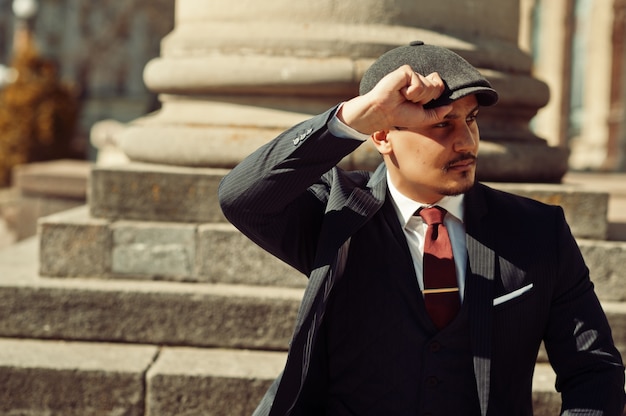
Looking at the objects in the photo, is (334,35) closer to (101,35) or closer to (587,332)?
(587,332)

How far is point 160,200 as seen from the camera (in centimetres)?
423

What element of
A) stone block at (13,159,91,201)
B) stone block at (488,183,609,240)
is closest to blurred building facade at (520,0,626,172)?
stone block at (13,159,91,201)

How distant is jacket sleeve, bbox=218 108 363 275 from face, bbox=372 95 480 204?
Result: 13 centimetres

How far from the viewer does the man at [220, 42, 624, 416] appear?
2311mm

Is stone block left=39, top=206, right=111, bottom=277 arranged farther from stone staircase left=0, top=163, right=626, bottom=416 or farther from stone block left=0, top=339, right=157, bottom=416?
stone block left=0, top=339, right=157, bottom=416

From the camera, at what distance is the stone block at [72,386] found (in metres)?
3.75

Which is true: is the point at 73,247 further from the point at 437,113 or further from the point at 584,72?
the point at 584,72

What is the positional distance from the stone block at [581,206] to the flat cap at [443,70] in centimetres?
190

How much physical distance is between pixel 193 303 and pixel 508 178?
154 centimetres

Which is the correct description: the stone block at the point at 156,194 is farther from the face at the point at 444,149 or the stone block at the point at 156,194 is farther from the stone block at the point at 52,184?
the stone block at the point at 52,184

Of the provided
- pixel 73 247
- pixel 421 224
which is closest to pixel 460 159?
pixel 421 224

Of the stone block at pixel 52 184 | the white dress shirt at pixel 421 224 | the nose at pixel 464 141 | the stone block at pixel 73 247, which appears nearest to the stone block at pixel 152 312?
the stone block at pixel 73 247

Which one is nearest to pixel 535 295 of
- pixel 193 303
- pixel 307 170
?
pixel 307 170

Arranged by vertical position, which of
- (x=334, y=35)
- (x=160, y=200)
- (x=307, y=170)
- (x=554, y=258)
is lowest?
(x=160, y=200)
